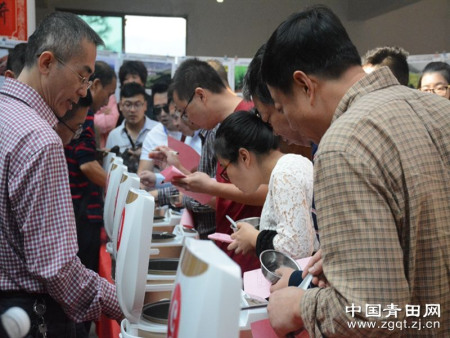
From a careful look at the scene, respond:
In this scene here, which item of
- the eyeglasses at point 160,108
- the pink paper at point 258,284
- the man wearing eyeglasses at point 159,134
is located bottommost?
the man wearing eyeglasses at point 159,134

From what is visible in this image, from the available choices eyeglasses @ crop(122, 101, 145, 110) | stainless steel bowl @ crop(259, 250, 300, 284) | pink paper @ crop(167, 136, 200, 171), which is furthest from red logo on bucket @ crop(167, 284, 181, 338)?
eyeglasses @ crop(122, 101, 145, 110)

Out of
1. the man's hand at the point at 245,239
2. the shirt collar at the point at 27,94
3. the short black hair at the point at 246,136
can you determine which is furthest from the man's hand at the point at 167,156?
the shirt collar at the point at 27,94

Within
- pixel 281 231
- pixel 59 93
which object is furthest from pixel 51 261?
pixel 281 231

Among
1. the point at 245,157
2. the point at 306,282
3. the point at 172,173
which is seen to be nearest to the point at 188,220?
the point at 172,173

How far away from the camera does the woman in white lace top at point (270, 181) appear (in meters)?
1.61

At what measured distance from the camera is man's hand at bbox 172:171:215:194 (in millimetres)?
2354

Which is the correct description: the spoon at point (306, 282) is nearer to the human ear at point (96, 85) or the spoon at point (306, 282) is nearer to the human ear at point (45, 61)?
the human ear at point (45, 61)

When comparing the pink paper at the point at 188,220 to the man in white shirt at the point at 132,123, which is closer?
the pink paper at the point at 188,220

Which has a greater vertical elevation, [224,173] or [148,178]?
[224,173]

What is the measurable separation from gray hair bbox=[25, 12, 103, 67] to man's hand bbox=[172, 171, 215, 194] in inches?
35.1

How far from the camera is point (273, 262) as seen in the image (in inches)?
56.9

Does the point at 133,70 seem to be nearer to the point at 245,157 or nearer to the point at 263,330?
the point at 245,157

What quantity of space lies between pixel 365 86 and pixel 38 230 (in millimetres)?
837

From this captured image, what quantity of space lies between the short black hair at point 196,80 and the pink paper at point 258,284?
133 cm
